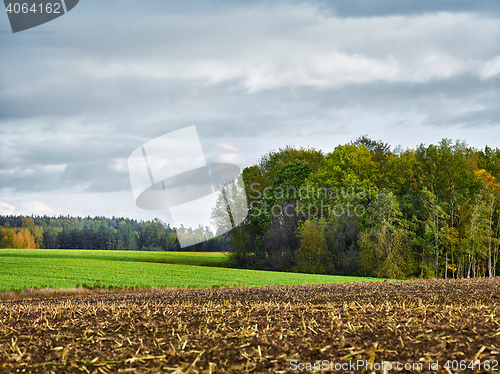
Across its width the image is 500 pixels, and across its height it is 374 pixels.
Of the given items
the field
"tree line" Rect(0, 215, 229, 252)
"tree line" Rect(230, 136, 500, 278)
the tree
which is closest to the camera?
the field

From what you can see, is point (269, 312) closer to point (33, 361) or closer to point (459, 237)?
point (33, 361)

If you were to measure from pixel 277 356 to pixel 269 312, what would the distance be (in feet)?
12.7

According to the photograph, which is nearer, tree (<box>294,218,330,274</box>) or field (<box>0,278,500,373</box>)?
field (<box>0,278,500,373</box>)

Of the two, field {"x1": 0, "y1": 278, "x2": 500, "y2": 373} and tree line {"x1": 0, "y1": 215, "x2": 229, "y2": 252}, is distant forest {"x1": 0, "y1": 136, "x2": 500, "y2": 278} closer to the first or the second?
field {"x1": 0, "y1": 278, "x2": 500, "y2": 373}

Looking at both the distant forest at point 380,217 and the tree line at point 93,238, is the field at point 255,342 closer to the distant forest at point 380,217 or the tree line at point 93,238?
the distant forest at point 380,217

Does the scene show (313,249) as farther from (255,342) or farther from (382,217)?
(255,342)

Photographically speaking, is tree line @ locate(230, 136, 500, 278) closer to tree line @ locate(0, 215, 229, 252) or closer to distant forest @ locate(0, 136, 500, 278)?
distant forest @ locate(0, 136, 500, 278)

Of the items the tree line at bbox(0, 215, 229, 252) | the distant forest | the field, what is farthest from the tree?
the tree line at bbox(0, 215, 229, 252)

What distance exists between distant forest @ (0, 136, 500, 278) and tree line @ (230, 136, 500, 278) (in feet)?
0.38

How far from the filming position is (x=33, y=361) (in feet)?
23.1

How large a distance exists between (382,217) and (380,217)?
0.22m

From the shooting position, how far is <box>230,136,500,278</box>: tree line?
45.8m

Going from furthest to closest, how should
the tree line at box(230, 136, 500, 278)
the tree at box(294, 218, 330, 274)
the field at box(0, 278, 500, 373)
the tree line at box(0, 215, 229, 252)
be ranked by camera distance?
the tree line at box(0, 215, 229, 252) < the tree at box(294, 218, 330, 274) < the tree line at box(230, 136, 500, 278) < the field at box(0, 278, 500, 373)

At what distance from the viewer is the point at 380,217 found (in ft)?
152
